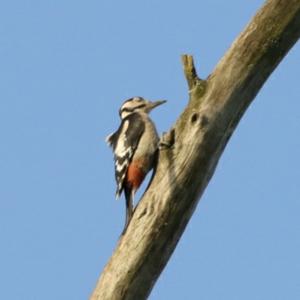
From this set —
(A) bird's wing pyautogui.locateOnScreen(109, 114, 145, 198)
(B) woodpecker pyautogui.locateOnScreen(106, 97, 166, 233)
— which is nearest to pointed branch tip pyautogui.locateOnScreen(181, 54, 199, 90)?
(B) woodpecker pyautogui.locateOnScreen(106, 97, 166, 233)

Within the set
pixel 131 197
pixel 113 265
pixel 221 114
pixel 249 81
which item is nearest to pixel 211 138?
pixel 221 114

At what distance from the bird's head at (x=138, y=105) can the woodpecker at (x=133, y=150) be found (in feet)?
0.20

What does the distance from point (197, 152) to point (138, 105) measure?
3175 millimetres

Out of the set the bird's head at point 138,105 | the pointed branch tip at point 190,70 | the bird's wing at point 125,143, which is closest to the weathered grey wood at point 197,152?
the pointed branch tip at point 190,70

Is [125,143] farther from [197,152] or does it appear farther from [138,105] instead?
[197,152]

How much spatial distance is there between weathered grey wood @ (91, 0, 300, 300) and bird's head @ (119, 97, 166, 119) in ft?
9.65

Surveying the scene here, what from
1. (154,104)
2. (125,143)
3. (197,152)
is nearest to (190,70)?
(197,152)

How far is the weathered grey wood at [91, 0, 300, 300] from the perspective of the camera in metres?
A: 4.81

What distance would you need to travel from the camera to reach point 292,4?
4797 millimetres

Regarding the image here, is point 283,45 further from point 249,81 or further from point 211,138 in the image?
point 211,138

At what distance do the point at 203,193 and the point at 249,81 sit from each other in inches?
34.3

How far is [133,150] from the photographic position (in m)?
7.03

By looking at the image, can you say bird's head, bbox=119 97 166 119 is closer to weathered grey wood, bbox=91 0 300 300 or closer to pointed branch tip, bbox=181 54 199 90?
pointed branch tip, bbox=181 54 199 90

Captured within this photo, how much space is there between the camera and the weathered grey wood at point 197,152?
189 inches
